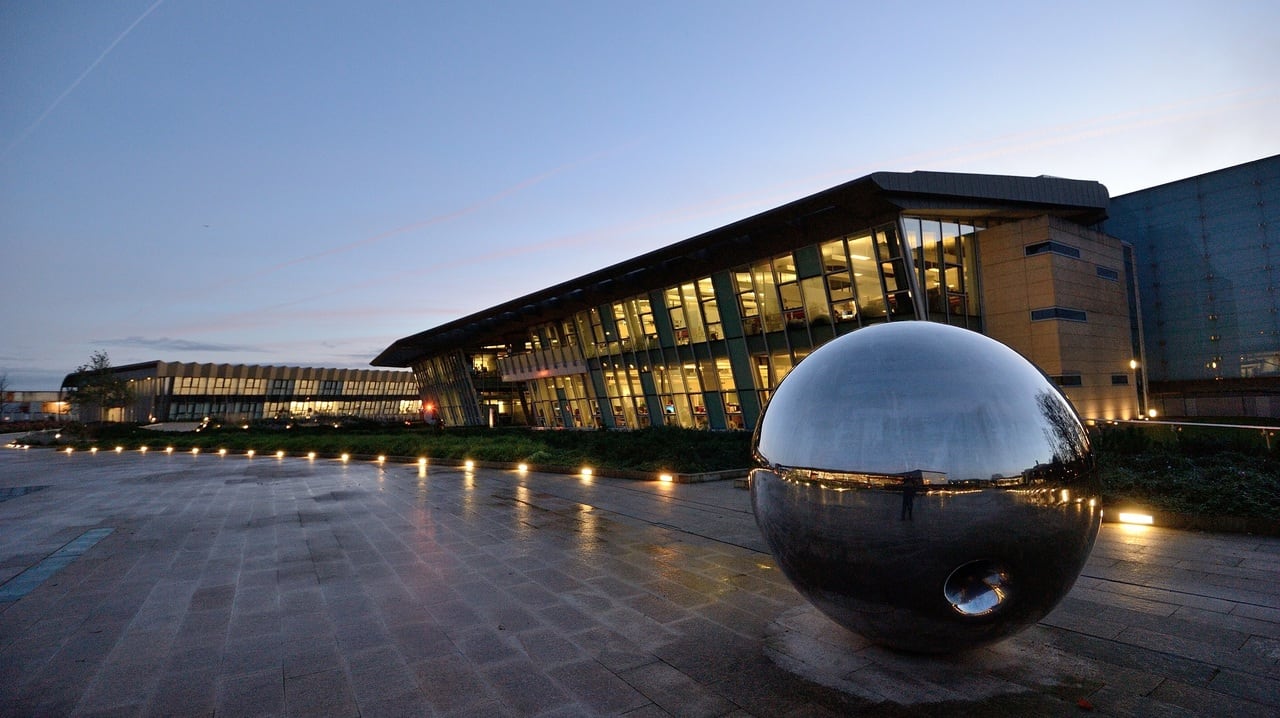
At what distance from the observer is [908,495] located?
437 cm

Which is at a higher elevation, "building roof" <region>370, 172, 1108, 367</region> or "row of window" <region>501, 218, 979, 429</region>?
"building roof" <region>370, 172, 1108, 367</region>

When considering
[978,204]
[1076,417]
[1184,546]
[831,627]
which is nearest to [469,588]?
[831,627]

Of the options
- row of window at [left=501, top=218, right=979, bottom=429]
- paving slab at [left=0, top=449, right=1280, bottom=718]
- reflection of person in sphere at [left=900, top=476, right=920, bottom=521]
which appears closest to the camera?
reflection of person in sphere at [left=900, top=476, right=920, bottom=521]

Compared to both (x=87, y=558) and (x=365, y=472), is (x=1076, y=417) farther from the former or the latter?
(x=365, y=472)

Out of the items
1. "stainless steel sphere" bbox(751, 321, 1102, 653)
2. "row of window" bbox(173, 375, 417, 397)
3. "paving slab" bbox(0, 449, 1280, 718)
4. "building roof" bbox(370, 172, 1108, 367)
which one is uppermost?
"building roof" bbox(370, 172, 1108, 367)

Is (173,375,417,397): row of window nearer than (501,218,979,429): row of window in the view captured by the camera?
No

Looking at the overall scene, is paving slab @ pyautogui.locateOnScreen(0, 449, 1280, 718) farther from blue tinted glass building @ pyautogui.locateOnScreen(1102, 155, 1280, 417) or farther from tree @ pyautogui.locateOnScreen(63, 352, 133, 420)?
tree @ pyautogui.locateOnScreen(63, 352, 133, 420)

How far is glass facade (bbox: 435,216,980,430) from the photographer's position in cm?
2545

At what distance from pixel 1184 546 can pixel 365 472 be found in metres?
24.9

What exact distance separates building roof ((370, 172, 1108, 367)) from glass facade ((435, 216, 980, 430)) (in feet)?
2.22

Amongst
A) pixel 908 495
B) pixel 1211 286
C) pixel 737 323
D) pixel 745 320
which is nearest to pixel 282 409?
pixel 737 323

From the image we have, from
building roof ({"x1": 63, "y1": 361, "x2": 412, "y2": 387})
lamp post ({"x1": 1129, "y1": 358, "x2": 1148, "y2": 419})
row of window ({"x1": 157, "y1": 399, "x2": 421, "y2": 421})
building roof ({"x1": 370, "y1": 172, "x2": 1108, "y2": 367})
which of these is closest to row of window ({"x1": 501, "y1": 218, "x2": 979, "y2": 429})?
building roof ({"x1": 370, "y1": 172, "x2": 1108, "y2": 367})

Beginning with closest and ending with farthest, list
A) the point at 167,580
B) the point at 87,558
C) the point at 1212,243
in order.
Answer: the point at 167,580 < the point at 87,558 < the point at 1212,243

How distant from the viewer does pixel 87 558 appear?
10109 mm
